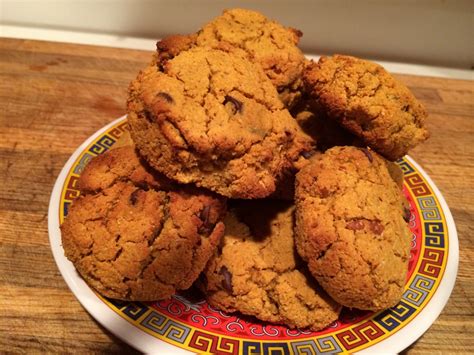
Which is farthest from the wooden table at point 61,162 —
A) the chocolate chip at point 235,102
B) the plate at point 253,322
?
the chocolate chip at point 235,102

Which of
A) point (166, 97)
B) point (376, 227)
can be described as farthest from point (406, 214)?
point (166, 97)

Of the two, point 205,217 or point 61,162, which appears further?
point 61,162

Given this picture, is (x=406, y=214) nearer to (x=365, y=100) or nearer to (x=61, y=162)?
(x=365, y=100)

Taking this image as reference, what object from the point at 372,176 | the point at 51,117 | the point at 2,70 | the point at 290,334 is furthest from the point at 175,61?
the point at 2,70

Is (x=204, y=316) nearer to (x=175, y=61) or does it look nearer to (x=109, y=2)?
(x=175, y=61)

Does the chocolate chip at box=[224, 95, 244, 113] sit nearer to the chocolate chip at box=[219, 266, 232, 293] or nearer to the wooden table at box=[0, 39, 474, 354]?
the chocolate chip at box=[219, 266, 232, 293]

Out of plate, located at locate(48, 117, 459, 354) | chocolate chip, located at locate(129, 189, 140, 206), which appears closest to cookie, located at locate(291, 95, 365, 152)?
plate, located at locate(48, 117, 459, 354)

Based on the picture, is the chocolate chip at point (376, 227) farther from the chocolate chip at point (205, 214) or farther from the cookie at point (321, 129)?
the chocolate chip at point (205, 214)
